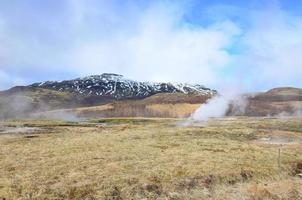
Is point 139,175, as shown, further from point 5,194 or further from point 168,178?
point 5,194

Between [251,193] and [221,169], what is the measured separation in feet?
16.2

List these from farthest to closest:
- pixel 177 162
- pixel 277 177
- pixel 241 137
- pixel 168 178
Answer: pixel 241 137
pixel 177 162
pixel 277 177
pixel 168 178

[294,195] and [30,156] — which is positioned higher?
[30,156]

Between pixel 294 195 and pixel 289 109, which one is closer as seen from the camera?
pixel 294 195

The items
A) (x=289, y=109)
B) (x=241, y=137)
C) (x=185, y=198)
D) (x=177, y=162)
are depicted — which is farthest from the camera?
(x=289, y=109)

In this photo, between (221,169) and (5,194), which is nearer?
(5,194)

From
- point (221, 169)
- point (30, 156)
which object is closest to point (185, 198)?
point (221, 169)

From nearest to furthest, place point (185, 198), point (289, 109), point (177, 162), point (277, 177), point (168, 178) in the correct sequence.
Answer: point (185, 198) < point (168, 178) < point (277, 177) < point (177, 162) < point (289, 109)

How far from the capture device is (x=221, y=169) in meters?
32.9

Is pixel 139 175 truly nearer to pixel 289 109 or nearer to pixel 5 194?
pixel 5 194

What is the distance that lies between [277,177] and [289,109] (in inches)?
6914

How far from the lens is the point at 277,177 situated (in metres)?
32.4

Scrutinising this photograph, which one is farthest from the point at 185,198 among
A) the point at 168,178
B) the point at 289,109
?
the point at 289,109

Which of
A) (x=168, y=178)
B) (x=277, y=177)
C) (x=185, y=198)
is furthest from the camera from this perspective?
(x=277, y=177)
